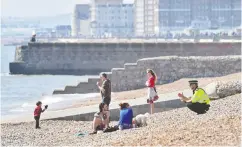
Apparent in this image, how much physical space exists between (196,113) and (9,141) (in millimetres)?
3502

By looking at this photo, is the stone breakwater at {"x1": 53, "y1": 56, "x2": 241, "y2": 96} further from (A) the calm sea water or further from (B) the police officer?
(B) the police officer

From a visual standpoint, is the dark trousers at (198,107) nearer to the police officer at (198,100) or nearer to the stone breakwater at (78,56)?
the police officer at (198,100)

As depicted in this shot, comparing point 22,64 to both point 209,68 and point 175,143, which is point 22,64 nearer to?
point 209,68

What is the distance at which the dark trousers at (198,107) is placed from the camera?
2009 centimetres

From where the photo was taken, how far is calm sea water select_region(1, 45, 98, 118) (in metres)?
34.3

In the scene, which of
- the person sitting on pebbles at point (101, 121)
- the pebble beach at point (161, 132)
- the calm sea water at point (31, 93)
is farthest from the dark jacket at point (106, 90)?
the calm sea water at point (31, 93)

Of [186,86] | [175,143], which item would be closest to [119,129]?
[175,143]

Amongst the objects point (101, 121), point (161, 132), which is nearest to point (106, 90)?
point (101, 121)

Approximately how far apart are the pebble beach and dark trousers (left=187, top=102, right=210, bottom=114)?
113 millimetres

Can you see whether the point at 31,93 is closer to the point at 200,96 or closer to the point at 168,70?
the point at 168,70

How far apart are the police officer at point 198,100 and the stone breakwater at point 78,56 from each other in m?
37.0

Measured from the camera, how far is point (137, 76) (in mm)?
36656

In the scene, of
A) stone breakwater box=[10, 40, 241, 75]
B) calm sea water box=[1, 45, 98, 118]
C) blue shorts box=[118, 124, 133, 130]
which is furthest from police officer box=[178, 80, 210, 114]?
stone breakwater box=[10, 40, 241, 75]

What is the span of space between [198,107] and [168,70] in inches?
666
